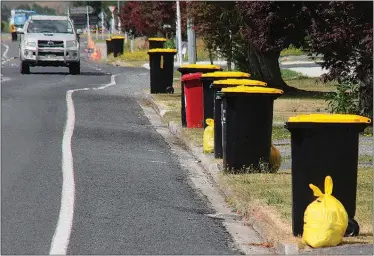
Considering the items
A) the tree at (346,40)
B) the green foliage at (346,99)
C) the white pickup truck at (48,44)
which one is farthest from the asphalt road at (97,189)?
the white pickup truck at (48,44)

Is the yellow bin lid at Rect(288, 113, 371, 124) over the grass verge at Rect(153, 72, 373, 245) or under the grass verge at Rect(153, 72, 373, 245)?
over

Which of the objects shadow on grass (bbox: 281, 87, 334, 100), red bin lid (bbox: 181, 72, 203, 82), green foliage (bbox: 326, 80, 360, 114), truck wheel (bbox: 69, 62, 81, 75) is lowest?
truck wheel (bbox: 69, 62, 81, 75)

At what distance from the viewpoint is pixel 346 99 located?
2183 centimetres

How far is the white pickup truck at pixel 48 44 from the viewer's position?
3984cm

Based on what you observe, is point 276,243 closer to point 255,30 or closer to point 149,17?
point 255,30

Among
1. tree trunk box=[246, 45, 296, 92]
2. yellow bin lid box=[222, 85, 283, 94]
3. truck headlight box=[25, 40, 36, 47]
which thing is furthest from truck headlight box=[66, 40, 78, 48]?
yellow bin lid box=[222, 85, 283, 94]

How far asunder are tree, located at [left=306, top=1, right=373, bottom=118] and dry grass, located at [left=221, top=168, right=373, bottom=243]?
3957mm

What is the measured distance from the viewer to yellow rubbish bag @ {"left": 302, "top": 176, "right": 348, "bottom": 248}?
9898 mm

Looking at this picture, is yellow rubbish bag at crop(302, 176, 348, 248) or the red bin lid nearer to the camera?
yellow rubbish bag at crop(302, 176, 348, 248)

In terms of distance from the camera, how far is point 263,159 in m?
14.9

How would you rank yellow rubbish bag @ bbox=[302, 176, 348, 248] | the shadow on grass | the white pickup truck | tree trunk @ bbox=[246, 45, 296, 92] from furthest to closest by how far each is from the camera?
the white pickup truck, tree trunk @ bbox=[246, 45, 296, 92], the shadow on grass, yellow rubbish bag @ bbox=[302, 176, 348, 248]

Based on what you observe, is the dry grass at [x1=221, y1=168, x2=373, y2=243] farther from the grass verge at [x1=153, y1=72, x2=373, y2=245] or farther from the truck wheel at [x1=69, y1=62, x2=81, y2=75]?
the truck wheel at [x1=69, y1=62, x2=81, y2=75]

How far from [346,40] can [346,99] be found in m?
2.97

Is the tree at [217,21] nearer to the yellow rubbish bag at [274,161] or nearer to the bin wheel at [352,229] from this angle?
the yellow rubbish bag at [274,161]
